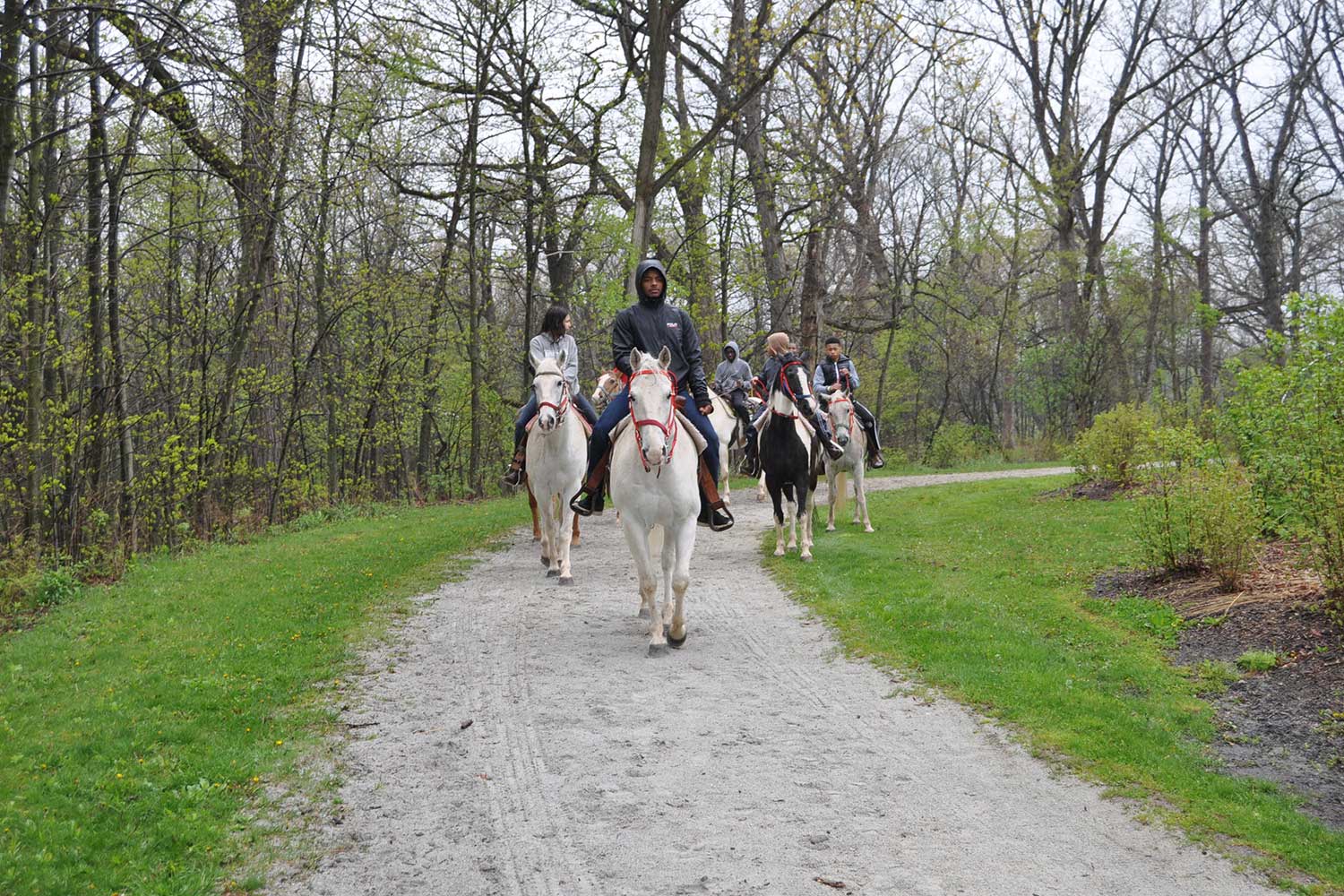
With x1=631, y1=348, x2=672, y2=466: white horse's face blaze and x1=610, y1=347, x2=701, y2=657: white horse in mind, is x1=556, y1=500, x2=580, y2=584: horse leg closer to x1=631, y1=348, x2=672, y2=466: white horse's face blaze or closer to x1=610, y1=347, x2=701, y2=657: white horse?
x1=610, y1=347, x2=701, y2=657: white horse

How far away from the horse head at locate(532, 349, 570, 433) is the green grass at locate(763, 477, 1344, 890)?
3.33 metres

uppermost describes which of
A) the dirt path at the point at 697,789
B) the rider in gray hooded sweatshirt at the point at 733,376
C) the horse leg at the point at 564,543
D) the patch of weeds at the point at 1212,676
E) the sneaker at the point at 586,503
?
the rider in gray hooded sweatshirt at the point at 733,376

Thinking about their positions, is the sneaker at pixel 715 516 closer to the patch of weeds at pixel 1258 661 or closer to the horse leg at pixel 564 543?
the horse leg at pixel 564 543

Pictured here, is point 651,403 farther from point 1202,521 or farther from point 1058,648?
point 1202,521

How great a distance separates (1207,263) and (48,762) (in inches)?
1728

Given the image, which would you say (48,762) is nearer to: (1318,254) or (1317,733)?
(1317,733)

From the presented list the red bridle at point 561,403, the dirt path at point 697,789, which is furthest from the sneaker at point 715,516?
the red bridle at point 561,403

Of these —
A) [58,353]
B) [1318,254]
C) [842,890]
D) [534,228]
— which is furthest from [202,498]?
[1318,254]

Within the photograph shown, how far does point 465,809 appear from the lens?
502 cm

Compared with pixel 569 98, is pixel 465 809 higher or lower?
lower

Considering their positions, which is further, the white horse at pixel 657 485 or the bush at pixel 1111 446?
the bush at pixel 1111 446

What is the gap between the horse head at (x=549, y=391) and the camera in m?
9.73

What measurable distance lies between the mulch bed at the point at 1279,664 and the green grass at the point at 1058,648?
183 mm

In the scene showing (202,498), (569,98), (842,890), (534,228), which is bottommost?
(842,890)
